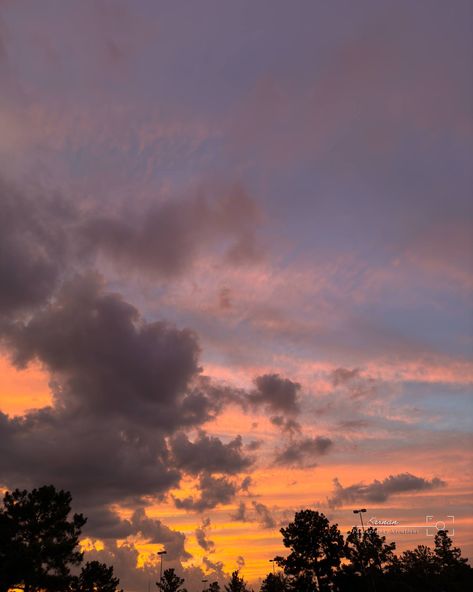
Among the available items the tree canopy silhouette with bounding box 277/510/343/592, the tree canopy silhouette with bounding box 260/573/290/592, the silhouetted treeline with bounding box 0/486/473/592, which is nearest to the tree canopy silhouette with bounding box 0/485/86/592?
the silhouetted treeline with bounding box 0/486/473/592

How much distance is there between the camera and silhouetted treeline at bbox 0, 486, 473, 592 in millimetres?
49675

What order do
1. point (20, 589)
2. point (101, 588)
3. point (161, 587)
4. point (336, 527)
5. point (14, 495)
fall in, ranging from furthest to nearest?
point (161, 587) → point (336, 527) → point (101, 588) → point (14, 495) → point (20, 589)

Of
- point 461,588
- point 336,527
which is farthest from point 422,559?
point 336,527

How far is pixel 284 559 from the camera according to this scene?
3342 inches

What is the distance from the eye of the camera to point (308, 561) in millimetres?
82625

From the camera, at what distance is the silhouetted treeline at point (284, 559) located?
1956 inches

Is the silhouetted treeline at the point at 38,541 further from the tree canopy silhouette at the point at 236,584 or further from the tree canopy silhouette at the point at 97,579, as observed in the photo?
the tree canopy silhouette at the point at 236,584

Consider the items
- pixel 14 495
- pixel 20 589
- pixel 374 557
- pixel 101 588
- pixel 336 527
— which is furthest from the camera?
pixel 374 557

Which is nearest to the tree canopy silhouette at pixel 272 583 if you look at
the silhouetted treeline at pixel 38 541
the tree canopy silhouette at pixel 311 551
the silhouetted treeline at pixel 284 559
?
the silhouetted treeline at pixel 284 559

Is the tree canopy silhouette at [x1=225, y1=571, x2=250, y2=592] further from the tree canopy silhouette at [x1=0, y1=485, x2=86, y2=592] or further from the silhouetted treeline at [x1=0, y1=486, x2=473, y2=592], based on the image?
the tree canopy silhouette at [x1=0, y1=485, x2=86, y2=592]

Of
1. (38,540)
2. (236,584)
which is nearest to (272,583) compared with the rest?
(236,584)

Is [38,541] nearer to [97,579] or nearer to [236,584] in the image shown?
[97,579]

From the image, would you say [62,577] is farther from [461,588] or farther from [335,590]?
[461,588]

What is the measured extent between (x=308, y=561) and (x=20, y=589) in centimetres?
4991
